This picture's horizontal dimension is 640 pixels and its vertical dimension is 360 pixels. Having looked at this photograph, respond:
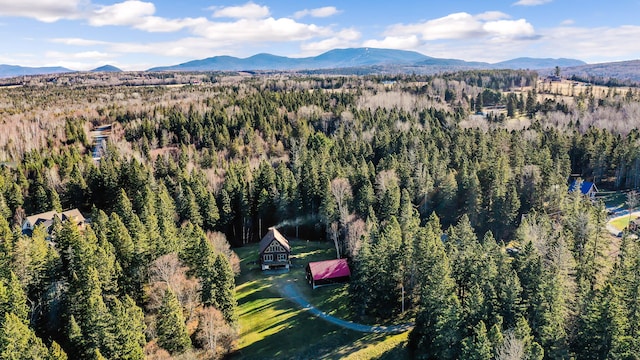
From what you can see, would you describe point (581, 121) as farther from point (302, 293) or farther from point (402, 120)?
point (302, 293)

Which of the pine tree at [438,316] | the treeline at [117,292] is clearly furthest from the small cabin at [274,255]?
the pine tree at [438,316]

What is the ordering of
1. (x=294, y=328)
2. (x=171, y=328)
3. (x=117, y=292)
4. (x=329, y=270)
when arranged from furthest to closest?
1. (x=329, y=270)
2. (x=294, y=328)
3. (x=117, y=292)
4. (x=171, y=328)

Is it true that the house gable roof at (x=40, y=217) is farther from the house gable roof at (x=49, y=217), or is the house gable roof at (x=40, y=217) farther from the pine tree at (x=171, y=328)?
the pine tree at (x=171, y=328)

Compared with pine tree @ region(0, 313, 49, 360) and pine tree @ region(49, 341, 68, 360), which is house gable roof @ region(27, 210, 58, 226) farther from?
pine tree @ region(49, 341, 68, 360)

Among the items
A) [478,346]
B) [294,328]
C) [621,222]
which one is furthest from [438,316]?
[621,222]

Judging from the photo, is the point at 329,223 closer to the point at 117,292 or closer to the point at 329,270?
the point at 329,270

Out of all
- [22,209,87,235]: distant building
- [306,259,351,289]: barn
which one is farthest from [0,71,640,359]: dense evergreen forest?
[22,209,87,235]: distant building
